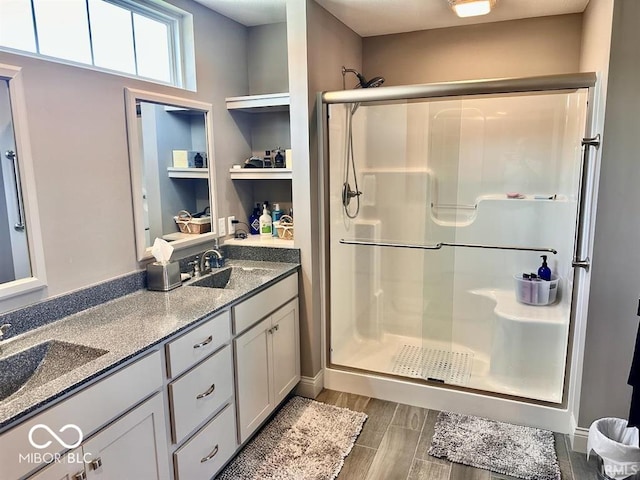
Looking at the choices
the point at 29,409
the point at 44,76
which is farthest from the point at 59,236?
the point at 29,409

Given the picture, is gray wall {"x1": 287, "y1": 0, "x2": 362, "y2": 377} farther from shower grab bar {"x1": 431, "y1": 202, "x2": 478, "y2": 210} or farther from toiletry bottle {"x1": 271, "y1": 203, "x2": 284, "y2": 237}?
shower grab bar {"x1": 431, "y1": 202, "x2": 478, "y2": 210}

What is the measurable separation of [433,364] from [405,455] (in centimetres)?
84

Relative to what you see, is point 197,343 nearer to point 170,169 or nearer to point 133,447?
point 133,447

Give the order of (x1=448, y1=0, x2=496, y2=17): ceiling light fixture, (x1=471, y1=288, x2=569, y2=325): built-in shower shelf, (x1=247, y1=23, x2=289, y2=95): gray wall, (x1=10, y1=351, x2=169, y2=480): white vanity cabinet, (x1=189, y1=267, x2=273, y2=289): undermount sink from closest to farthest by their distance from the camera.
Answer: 1. (x1=10, y1=351, x2=169, y2=480): white vanity cabinet
2. (x1=189, y1=267, x2=273, y2=289): undermount sink
3. (x1=448, y1=0, x2=496, y2=17): ceiling light fixture
4. (x1=471, y1=288, x2=569, y2=325): built-in shower shelf
5. (x1=247, y1=23, x2=289, y2=95): gray wall

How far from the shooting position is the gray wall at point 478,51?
3.00 meters

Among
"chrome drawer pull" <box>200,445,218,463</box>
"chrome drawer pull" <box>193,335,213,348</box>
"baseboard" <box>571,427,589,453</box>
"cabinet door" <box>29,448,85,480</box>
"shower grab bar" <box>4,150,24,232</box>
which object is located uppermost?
"shower grab bar" <box>4,150,24,232</box>

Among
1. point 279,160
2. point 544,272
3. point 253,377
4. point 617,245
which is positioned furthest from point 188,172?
point 544,272

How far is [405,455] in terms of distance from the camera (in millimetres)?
2381

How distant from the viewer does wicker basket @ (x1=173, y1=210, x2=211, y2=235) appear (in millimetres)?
2629

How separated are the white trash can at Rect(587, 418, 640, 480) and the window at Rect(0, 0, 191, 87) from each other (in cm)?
287

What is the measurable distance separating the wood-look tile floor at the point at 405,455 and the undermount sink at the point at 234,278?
1.00 metres

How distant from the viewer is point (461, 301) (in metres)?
3.40

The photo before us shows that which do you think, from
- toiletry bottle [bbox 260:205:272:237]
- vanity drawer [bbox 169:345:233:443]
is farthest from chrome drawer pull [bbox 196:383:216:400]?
toiletry bottle [bbox 260:205:272:237]

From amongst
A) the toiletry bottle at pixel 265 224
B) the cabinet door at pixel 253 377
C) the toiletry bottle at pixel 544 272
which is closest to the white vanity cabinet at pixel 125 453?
the cabinet door at pixel 253 377
